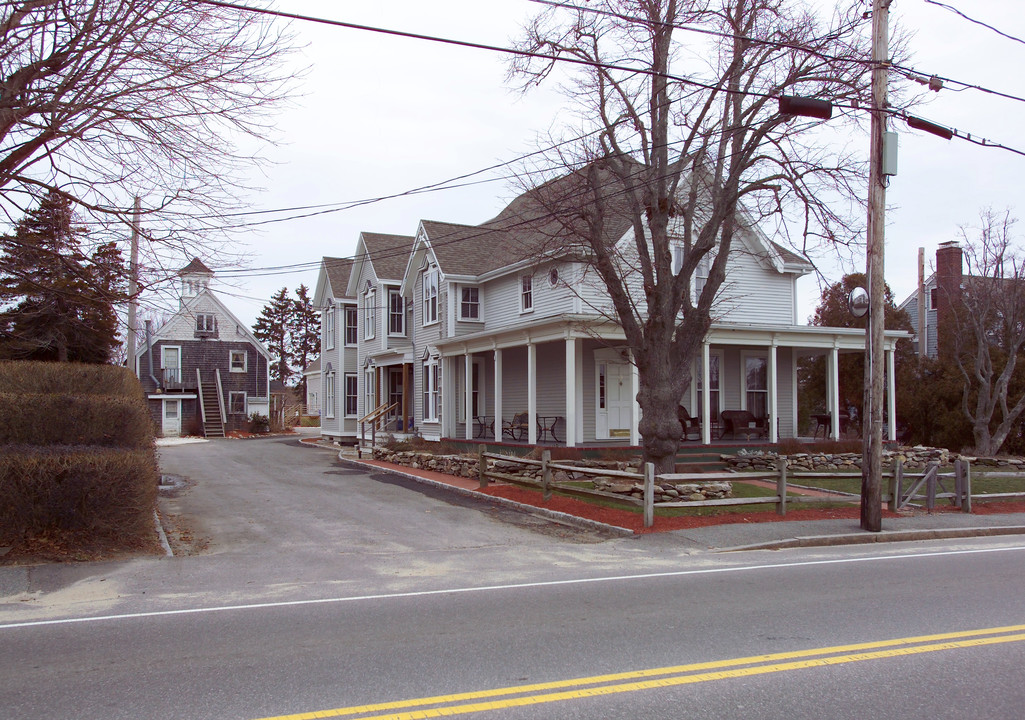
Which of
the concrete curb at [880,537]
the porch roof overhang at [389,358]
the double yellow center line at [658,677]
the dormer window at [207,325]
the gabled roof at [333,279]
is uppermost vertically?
the gabled roof at [333,279]

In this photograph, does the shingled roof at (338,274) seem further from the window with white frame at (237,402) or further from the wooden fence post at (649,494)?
the wooden fence post at (649,494)

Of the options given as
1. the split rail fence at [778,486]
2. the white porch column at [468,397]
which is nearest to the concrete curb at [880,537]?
the split rail fence at [778,486]

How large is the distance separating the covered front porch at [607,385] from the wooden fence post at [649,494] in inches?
282

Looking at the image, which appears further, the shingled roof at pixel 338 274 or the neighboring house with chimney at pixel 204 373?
the neighboring house with chimney at pixel 204 373

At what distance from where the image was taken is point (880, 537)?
1266 centimetres

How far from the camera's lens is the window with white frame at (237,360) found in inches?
1970

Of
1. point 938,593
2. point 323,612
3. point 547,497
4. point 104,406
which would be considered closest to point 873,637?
point 938,593

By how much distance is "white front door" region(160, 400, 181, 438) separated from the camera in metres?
46.9

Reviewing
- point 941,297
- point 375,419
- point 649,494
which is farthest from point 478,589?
point 941,297

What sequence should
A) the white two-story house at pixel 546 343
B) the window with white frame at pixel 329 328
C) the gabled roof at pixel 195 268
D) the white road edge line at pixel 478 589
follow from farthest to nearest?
the window with white frame at pixel 329 328 < the white two-story house at pixel 546 343 < the gabled roof at pixel 195 268 < the white road edge line at pixel 478 589

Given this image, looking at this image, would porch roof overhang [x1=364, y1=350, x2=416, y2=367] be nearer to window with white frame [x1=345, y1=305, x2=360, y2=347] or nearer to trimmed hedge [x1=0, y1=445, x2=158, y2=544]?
window with white frame [x1=345, y1=305, x2=360, y2=347]

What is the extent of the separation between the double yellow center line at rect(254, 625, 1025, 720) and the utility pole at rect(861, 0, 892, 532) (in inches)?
243

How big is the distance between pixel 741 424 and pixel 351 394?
18824 millimetres

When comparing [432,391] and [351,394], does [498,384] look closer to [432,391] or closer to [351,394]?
[432,391]
